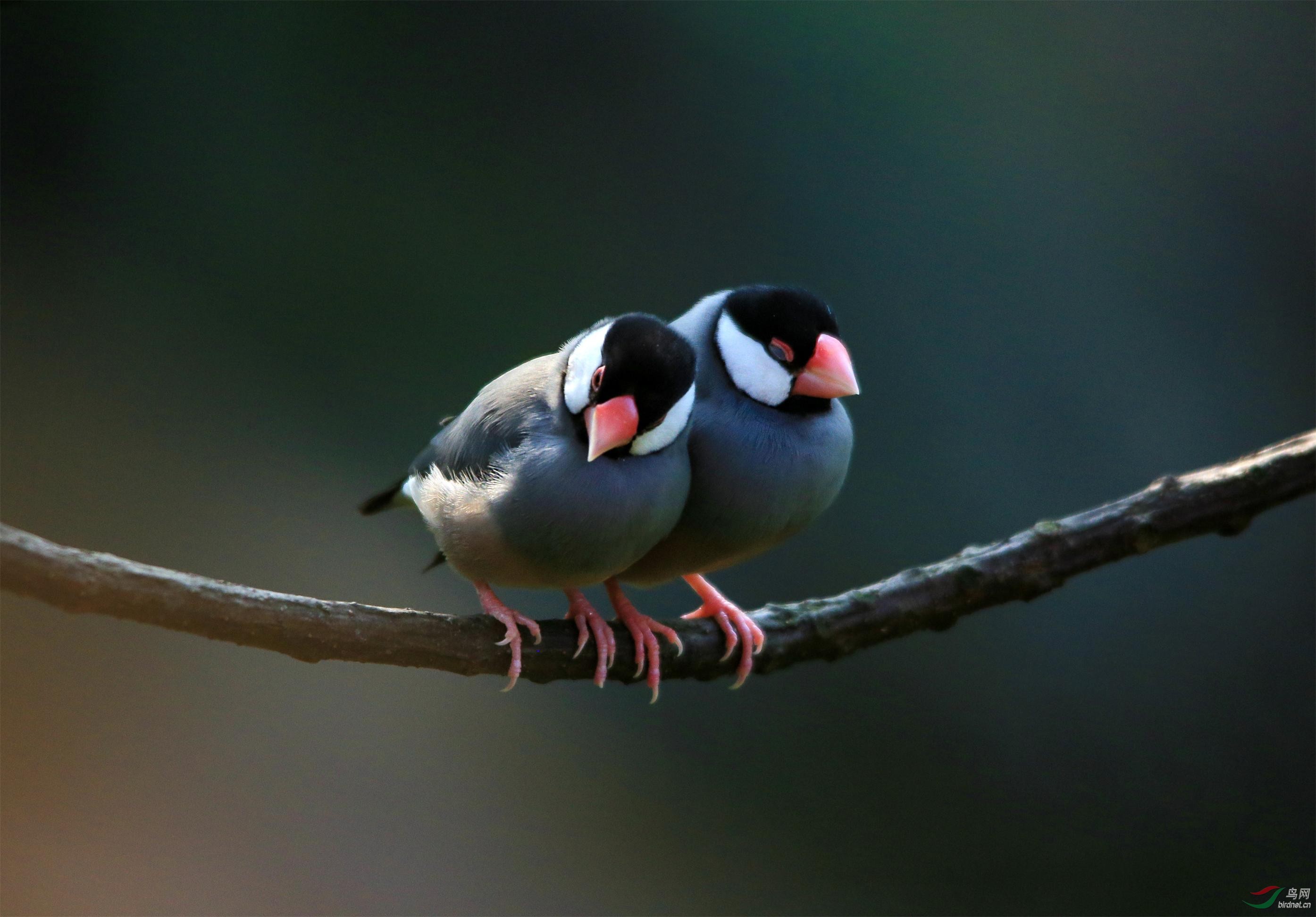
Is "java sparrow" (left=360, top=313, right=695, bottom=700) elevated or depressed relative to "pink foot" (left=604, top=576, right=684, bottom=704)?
elevated

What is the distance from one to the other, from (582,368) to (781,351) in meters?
0.25

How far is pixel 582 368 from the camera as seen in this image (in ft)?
3.25

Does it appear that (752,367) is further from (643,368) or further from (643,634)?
(643,634)

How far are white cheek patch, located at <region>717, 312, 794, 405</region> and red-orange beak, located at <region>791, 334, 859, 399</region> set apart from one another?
2 cm

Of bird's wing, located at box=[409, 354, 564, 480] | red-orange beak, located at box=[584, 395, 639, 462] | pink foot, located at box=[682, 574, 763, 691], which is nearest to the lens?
red-orange beak, located at box=[584, 395, 639, 462]

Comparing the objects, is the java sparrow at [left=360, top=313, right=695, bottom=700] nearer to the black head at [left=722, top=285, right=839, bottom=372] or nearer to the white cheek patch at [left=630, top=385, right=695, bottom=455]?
the white cheek patch at [left=630, top=385, right=695, bottom=455]

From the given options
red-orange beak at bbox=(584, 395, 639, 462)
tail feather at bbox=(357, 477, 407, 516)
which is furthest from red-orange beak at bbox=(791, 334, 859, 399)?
tail feather at bbox=(357, 477, 407, 516)

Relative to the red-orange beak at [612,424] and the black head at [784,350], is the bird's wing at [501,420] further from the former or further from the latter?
the black head at [784,350]

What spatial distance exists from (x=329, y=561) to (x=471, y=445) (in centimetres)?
100

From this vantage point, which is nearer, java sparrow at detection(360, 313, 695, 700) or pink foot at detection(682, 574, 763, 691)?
java sparrow at detection(360, 313, 695, 700)

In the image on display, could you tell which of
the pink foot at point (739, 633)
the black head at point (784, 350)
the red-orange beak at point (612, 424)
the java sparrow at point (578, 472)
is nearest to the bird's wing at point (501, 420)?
the java sparrow at point (578, 472)

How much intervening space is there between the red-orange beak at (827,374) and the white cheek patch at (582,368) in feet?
0.78

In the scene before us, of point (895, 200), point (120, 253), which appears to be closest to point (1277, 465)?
point (895, 200)

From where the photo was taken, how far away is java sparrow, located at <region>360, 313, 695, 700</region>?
0.94 meters
